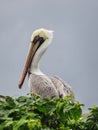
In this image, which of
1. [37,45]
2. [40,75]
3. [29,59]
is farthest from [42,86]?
[37,45]

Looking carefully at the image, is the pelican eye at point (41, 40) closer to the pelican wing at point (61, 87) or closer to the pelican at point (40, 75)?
the pelican at point (40, 75)

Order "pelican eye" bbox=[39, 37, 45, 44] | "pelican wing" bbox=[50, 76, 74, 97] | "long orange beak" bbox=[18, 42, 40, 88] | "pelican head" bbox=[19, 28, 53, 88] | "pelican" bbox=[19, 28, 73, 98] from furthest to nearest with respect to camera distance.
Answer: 1. "pelican eye" bbox=[39, 37, 45, 44]
2. "pelican head" bbox=[19, 28, 53, 88]
3. "long orange beak" bbox=[18, 42, 40, 88]
4. "pelican" bbox=[19, 28, 73, 98]
5. "pelican wing" bbox=[50, 76, 74, 97]

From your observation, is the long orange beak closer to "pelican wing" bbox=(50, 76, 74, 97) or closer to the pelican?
the pelican

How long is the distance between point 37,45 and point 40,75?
238 centimetres

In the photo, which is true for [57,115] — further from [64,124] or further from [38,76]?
[38,76]

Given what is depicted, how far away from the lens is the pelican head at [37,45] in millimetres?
17953

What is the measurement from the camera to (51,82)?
50.3ft

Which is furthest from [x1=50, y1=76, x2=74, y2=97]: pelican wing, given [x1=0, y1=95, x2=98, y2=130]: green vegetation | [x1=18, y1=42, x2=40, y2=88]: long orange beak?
[x1=0, y1=95, x2=98, y2=130]: green vegetation

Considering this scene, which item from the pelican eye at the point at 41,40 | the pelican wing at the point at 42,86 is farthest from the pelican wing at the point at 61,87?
the pelican eye at the point at 41,40

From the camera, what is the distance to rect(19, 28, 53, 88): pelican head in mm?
17953

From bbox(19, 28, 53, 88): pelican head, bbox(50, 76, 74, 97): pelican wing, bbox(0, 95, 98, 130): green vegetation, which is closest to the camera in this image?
bbox(0, 95, 98, 130): green vegetation

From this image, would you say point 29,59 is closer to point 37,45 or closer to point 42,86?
point 37,45

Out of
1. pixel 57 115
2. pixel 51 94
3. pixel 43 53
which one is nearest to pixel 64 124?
pixel 57 115

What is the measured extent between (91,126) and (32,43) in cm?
1142
